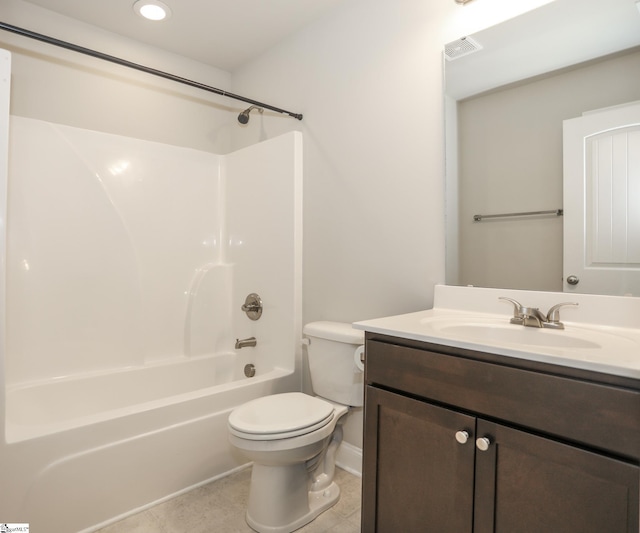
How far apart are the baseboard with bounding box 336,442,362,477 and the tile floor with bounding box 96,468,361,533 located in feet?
0.35

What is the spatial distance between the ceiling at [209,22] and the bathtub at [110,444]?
6.55ft

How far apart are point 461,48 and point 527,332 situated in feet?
3.80

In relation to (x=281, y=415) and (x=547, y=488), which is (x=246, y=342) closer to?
(x=281, y=415)

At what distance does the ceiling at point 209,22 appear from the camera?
2.13 meters

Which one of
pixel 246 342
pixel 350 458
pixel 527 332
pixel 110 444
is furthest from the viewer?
pixel 246 342

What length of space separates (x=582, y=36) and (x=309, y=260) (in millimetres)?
1525

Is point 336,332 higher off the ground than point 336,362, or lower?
higher

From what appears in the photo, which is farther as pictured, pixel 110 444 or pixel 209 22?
pixel 209 22

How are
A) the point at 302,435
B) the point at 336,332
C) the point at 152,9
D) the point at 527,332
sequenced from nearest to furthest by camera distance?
1. the point at 527,332
2. the point at 302,435
3. the point at 336,332
4. the point at 152,9

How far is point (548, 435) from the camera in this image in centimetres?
96

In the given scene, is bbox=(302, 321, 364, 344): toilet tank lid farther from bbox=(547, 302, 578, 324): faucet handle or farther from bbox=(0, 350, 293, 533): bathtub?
bbox=(547, 302, 578, 324): faucet handle

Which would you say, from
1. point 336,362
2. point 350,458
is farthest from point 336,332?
point 350,458

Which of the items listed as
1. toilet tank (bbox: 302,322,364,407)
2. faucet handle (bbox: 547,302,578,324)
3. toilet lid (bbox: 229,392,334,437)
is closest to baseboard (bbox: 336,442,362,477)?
toilet tank (bbox: 302,322,364,407)

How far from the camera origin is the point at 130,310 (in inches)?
93.8
